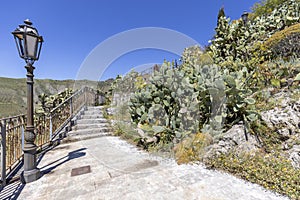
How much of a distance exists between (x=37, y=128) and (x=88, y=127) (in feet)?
4.46

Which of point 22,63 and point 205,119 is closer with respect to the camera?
point 22,63

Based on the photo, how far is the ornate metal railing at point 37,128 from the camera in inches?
78.2

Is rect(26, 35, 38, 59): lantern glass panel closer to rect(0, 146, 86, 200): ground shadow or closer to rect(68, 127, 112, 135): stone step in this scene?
rect(0, 146, 86, 200): ground shadow

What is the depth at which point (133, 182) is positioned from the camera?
Result: 1.89m

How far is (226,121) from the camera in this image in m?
2.80

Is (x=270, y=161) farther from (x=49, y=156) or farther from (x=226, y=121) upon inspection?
(x=49, y=156)

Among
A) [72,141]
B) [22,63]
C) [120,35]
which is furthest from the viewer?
[120,35]

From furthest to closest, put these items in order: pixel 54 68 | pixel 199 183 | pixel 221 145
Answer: pixel 54 68 < pixel 221 145 < pixel 199 183

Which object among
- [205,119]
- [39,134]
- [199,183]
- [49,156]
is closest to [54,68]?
[39,134]

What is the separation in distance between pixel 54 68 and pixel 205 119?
872cm

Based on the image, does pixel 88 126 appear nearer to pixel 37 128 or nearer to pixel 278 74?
pixel 37 128

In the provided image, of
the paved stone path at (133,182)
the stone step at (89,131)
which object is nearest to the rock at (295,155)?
the paved stone path at (133,182)

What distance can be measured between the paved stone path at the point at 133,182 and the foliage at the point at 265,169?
105 mm

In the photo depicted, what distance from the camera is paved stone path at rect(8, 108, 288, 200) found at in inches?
63.7
